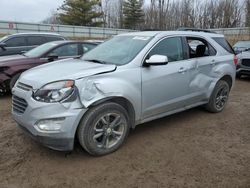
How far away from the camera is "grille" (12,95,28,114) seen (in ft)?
10.6

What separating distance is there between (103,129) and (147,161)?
2.37ft

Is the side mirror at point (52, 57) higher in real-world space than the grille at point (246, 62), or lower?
higher

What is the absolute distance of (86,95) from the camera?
315 cm

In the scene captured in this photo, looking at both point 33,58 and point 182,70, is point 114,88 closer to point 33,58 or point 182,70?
point 182,70

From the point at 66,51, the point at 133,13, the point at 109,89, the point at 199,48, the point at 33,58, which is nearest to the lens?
the point at 109,89

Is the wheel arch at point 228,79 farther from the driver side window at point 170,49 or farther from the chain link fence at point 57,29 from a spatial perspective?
the chain link fence at point 57,29

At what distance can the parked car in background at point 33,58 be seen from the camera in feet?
20.1

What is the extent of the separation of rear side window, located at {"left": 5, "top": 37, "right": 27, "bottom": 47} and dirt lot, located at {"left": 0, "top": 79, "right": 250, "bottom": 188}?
250 inches

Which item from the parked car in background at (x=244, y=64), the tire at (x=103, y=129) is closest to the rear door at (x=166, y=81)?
the tire at (x=103, y=129)

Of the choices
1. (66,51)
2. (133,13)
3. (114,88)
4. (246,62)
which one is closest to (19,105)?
(114,88)

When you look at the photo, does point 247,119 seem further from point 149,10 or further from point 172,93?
point 149,10

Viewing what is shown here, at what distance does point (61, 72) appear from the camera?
3404 millimetres

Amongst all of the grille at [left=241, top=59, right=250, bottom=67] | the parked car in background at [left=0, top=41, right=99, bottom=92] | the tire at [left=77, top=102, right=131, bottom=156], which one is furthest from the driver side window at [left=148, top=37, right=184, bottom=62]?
the grille at [left=241, top=59, right=250, bottom=67]

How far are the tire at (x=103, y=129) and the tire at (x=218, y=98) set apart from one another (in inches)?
89.2
